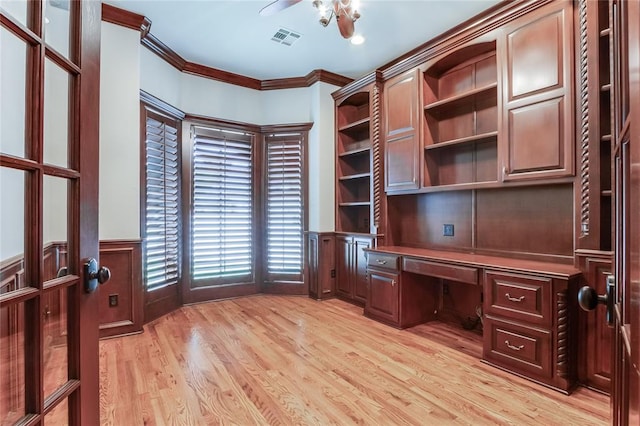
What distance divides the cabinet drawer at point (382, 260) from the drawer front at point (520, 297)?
38.9 inches

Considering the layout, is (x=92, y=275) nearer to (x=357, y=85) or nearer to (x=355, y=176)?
(x=355, y=176)

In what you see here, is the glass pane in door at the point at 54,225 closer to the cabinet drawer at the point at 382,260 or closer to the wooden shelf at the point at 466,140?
the cabinet drawer at the point at 382,260

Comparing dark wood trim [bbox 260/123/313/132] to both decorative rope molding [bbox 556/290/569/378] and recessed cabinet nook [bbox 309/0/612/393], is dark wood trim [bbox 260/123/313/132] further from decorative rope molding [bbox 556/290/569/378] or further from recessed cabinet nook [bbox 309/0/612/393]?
decorative rope molding [bbox 556/290/569/378]

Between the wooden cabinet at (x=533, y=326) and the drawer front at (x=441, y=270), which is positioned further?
the drawer front at (x=441, y=270)

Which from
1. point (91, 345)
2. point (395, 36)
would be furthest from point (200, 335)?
point (395, 36)

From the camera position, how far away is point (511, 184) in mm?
2734

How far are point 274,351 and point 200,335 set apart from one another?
0.87m

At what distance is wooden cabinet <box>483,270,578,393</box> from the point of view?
221 centimetres

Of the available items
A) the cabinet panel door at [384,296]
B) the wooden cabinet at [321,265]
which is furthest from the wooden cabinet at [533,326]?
the wooden cabinet at [321,265]

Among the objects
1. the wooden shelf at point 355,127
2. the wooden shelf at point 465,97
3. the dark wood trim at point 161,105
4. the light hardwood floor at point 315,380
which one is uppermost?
the dark wood trim at point 161,105

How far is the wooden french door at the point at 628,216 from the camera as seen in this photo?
600 millimetres

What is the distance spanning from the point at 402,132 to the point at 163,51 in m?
2.89

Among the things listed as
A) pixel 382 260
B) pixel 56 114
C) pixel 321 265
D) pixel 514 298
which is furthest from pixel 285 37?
pixel 514 298

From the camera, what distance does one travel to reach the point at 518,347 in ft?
7.88
